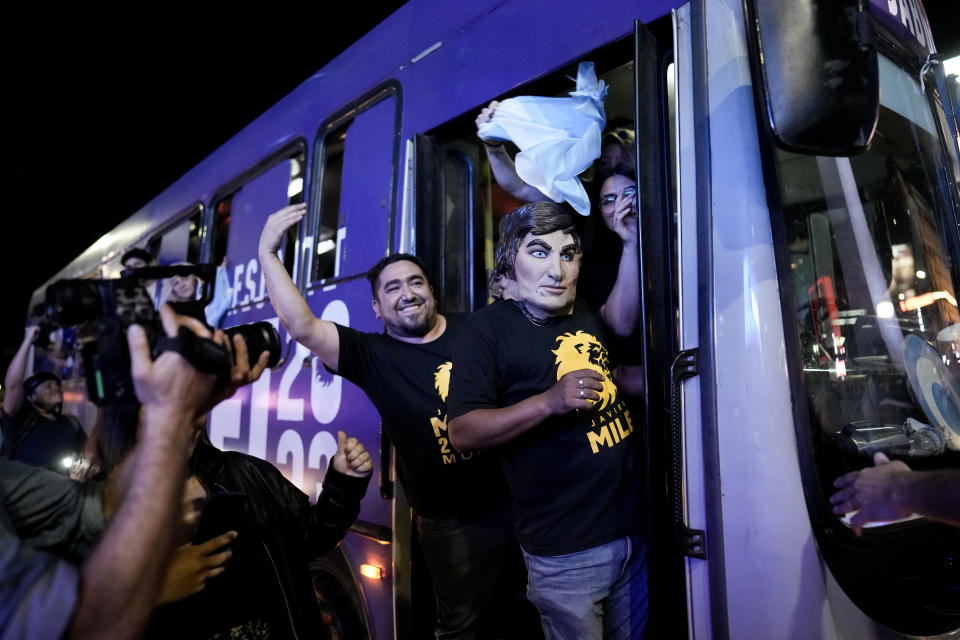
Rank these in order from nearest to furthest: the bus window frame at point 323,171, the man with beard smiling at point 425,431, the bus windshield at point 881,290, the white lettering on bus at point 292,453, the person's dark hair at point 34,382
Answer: the bus windshield at point 881,290 < the man with beard smiling at point 425,431 < the bus window frame at point 323,171 < the white lettering on bus at point 292,453 < the person's dark hair at point 34,382

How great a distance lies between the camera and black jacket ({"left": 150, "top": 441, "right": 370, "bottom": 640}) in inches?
59.2

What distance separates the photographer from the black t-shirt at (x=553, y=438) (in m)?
1.70

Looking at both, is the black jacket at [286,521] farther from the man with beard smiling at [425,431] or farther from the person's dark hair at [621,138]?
the person's dark hair at [621,138]

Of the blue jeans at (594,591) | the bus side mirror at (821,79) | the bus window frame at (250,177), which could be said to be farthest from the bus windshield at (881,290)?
the bus window frame at (250,177)

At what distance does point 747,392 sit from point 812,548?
0.37 m

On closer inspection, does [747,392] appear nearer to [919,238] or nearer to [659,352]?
[659,352]

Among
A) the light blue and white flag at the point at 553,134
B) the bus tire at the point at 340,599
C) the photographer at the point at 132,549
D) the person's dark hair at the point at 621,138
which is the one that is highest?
the person's dark hair at the point at 621,138

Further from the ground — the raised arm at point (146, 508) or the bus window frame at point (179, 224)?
the bus window frame at point (179, 224)

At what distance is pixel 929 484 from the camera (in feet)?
4.46

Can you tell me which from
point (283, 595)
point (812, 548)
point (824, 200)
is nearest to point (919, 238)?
point (824, 200)

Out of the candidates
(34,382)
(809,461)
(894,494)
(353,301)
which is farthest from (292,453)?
(34,382)

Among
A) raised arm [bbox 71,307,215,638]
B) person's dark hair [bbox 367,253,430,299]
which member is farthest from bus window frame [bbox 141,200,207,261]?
raised arm [bbox 71,307,215,638]

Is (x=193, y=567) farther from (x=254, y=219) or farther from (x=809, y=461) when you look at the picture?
(x=254, y=219)

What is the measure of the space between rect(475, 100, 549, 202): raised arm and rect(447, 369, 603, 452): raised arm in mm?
1013
